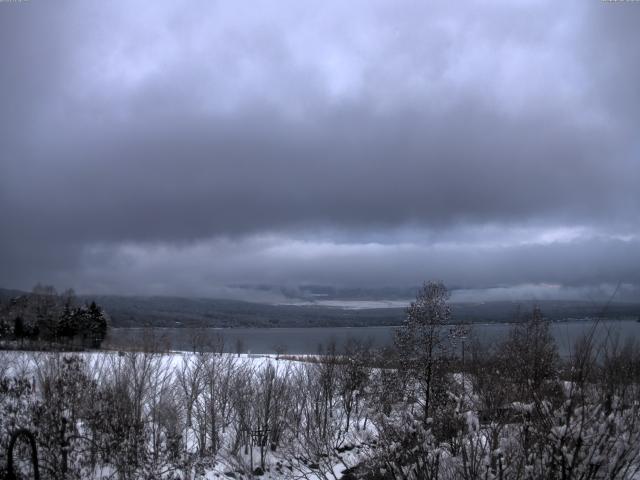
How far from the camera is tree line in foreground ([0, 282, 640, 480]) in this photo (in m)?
8.14

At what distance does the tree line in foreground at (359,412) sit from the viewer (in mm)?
8141

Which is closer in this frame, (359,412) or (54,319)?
(359,412)

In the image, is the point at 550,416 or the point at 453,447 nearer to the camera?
the point at 550,416

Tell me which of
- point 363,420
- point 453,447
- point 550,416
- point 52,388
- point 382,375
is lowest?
point 363,420

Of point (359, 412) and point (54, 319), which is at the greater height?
point (54, 319)

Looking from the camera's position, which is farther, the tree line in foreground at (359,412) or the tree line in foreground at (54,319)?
the tree line in foreground at (54,319)

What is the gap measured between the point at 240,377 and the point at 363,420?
20031mm

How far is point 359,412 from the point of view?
180 ft

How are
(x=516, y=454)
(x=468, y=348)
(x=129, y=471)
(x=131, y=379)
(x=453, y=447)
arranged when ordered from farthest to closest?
1. (x=468, y=348)
2. (x=131, y=379)
3. (x=129, y=471)
4. (x=453, y=447)
5. (x=516, y=454)

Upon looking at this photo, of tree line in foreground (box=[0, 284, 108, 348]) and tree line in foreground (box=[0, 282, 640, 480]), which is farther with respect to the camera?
tree line in foreground (box=[0, 284, 108, 348])

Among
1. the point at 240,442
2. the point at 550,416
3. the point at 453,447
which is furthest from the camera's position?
the point at 240,442

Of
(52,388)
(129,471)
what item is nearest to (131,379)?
(52,388)

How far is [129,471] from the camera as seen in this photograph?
15.8m

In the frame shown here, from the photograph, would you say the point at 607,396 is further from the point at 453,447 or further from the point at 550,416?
the point at 453,447
